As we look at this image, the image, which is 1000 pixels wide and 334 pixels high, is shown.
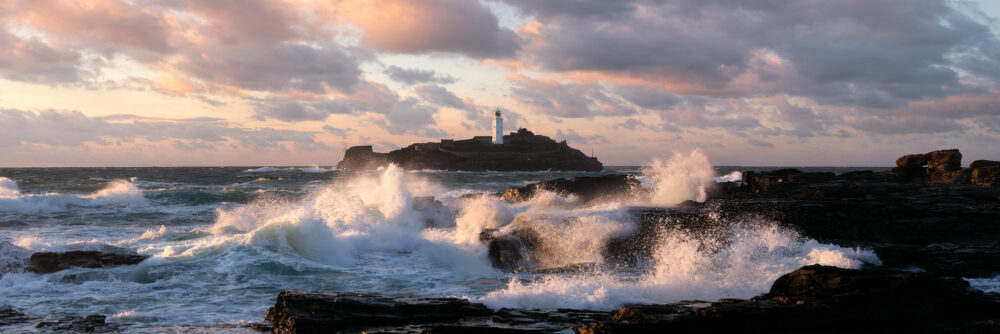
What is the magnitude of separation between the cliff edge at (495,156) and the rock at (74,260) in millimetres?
80835

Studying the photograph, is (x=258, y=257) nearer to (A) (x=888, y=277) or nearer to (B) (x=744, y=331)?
(B) (x=744, y=331)

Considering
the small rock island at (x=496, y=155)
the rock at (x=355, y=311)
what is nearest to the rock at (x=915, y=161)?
the rock at (x=355, y=311)

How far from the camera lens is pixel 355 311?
7062 millimetres

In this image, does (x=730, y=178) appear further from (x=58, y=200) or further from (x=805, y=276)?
(x=58, y=200)

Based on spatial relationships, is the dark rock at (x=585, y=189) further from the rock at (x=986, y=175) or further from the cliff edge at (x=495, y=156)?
the cliff edge at (x=495, y=156)

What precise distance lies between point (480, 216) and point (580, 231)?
156 inches

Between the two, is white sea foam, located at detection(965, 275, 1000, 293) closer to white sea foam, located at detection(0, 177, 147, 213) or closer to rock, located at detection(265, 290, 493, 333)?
rock, located at detection(265, 290, 493, 333)

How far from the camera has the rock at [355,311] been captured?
6.86 m

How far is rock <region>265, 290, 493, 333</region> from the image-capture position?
6.86 meters

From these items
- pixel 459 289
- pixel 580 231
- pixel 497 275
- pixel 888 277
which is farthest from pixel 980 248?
pixel 459 289

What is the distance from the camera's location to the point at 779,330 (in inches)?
247

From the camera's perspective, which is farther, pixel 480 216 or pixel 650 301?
pixel 480 216

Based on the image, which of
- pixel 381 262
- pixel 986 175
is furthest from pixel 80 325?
pixel 986 175

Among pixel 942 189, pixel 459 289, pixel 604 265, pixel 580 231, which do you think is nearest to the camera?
pixel 459 289
